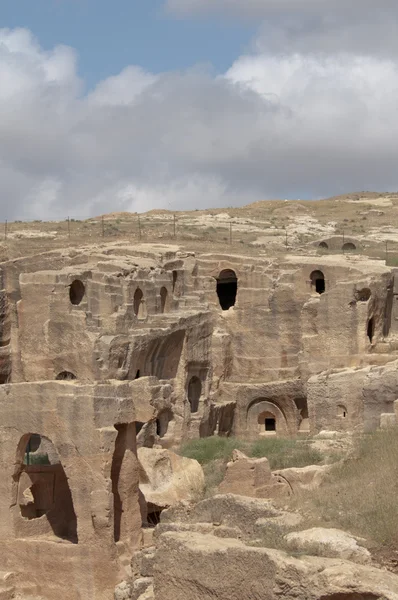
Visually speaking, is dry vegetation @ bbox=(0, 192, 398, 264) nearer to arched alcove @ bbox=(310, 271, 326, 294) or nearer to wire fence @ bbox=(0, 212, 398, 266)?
wire fence @ bbox=(0, 212, 398, 266)

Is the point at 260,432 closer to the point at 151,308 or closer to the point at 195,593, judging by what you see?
the point at 151,308

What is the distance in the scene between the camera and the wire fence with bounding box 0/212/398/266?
1986 inches

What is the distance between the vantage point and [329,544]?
1648 cm

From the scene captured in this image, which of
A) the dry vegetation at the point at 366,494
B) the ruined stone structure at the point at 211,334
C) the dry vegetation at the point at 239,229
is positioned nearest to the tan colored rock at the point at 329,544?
the dry vegetation at the point at 366,494

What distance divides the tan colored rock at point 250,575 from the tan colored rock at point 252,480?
619 cm

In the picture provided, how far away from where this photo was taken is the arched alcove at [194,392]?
41625mm

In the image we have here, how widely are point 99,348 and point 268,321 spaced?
27.9 feet

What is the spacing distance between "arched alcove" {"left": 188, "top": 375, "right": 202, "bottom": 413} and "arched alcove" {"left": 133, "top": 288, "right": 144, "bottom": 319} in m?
2.98

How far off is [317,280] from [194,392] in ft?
21.1

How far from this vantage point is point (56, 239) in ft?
167

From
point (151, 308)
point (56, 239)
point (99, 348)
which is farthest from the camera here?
point (56, 239)

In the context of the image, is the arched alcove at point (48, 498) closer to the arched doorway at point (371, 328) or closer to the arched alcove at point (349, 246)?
the arched doorway at point (371, 328)

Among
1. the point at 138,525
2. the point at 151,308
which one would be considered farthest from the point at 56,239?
the point at 138,525

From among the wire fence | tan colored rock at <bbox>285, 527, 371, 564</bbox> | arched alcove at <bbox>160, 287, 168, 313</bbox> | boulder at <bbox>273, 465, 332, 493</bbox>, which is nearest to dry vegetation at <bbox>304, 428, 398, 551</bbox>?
boulder at <bbox>273, 465, 332, 493</bbox>
